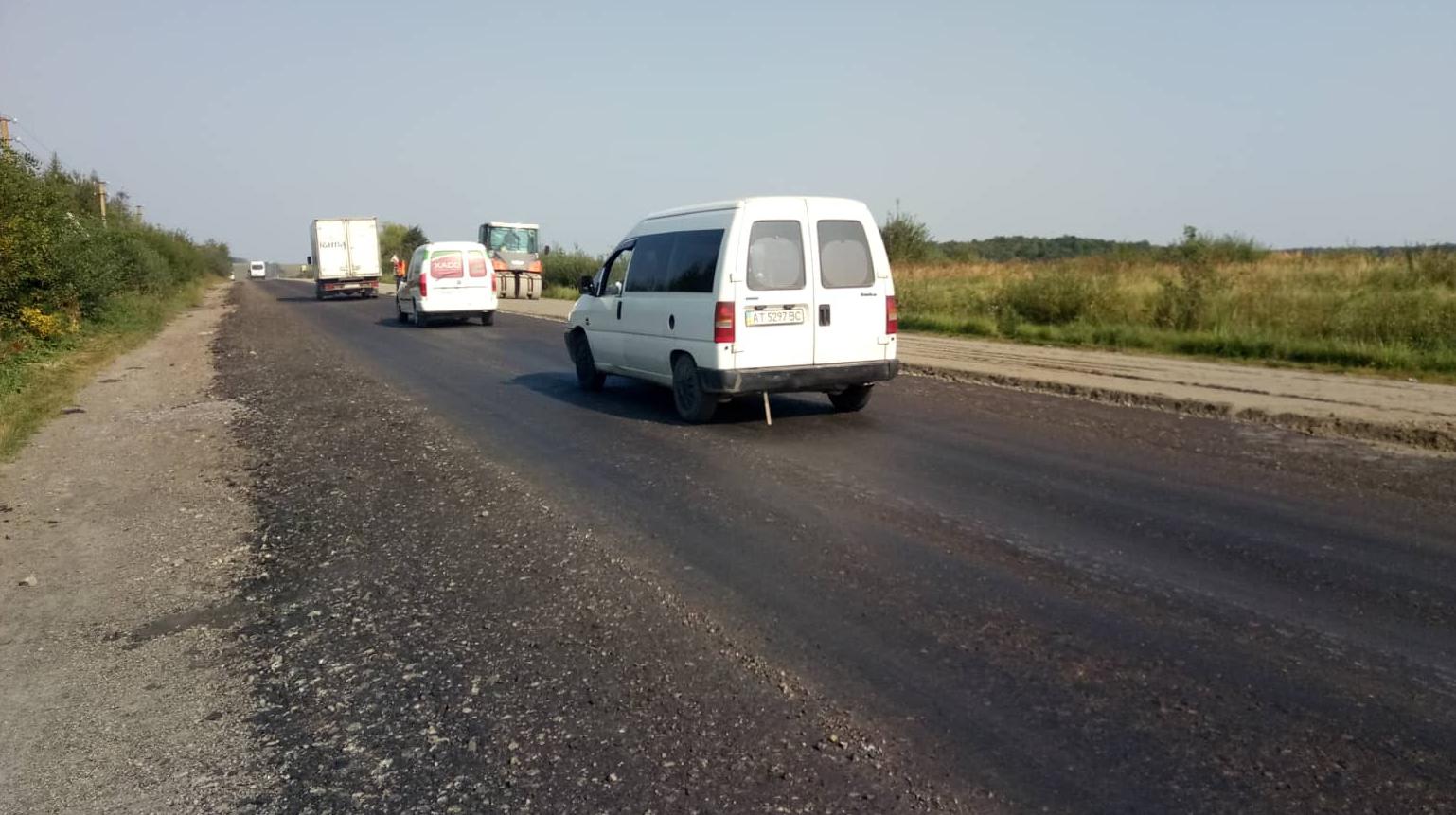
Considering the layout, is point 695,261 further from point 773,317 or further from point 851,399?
point 851,399

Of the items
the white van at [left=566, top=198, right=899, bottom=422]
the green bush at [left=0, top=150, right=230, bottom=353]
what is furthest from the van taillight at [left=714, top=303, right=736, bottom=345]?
the green bush at [left=0, top=150, right=230, bottom=353]

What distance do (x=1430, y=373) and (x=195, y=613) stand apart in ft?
48.1

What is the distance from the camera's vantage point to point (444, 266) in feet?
87.4

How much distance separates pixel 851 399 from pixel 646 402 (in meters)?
2.69

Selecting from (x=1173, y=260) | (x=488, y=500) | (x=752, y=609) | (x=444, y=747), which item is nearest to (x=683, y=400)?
(x=488, y=500)

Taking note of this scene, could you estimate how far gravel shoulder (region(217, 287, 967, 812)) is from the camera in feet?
11.9

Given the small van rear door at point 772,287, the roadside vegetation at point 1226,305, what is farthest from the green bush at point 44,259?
the roadside vegetation at point 1226,305

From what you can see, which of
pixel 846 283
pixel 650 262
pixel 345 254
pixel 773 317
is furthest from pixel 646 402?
pixel 345 254

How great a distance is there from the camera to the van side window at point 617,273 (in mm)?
12914

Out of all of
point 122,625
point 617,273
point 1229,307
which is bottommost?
point 122,625

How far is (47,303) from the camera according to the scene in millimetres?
21297

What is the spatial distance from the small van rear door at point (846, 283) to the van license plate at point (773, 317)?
189mm

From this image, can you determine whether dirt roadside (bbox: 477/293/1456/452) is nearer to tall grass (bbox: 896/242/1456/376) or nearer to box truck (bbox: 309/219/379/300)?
tall grass (bbox: 896/242/1456/376)

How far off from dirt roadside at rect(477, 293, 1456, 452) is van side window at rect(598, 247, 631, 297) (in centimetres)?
509
